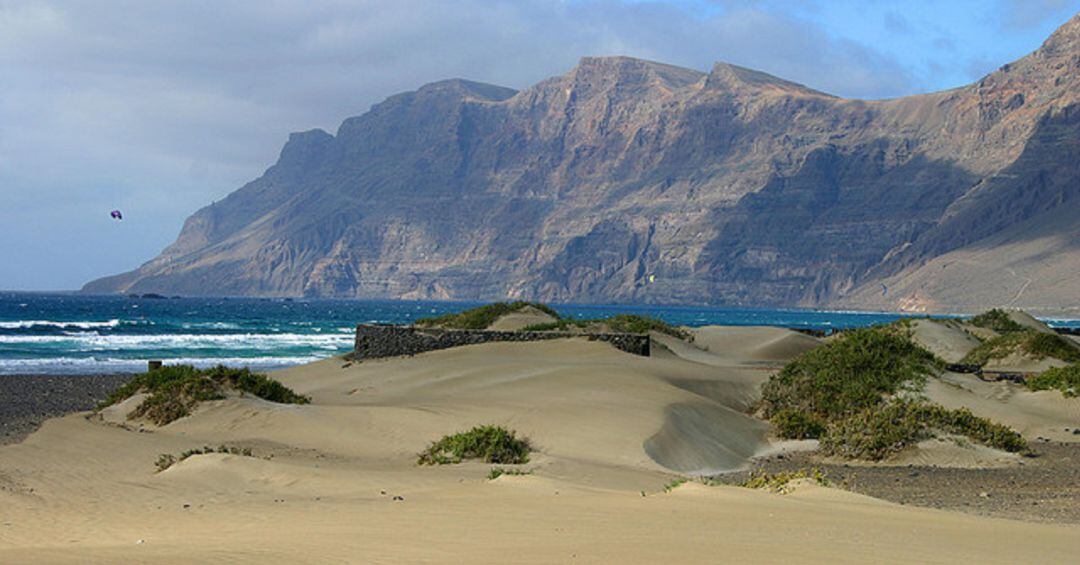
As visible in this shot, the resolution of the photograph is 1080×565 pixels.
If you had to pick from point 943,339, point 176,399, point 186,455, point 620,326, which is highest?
point 620,326

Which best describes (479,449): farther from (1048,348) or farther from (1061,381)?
(1048,348)

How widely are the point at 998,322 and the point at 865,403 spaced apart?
1336 inches

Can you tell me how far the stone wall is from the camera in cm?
3771

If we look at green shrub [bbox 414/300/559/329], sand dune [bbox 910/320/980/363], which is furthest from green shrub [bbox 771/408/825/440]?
green shrub [bbox 414/300/559/329]

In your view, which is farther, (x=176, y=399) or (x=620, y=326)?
(x=620, y=326)

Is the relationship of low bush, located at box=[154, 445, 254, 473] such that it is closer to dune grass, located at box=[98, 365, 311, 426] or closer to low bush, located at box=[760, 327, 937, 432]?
dune grass, located at box=[98, 365, 311, 426]

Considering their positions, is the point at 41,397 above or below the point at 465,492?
below

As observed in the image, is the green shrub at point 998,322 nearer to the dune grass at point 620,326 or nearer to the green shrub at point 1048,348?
the green shrub at point 1048,348

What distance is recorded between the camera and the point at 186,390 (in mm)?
25875

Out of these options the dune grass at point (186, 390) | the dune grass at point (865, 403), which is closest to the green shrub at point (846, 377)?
the dune grass at point (865, 403)

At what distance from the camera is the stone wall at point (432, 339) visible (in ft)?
124

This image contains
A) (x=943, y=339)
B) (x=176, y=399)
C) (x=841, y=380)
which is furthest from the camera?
(x=943, y=339)

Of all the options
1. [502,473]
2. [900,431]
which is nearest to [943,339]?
A: [900,431]

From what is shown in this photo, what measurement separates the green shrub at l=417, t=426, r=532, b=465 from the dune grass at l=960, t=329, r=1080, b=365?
27.4 meters
